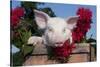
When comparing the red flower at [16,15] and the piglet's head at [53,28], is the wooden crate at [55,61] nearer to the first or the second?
the piglet's head at [53,28]

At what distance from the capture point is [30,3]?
2.22m

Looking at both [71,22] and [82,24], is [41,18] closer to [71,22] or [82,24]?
[71,22]

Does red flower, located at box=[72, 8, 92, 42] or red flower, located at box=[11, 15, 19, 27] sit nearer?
red flower, located at box=[11, 15, 19, 27]

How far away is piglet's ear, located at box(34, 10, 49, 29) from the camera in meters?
2.24

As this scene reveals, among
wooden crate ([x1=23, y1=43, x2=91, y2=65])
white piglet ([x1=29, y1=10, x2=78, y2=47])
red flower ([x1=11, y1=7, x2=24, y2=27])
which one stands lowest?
wooden crate ([x1=23, y1=43, x2=91, y2=65])

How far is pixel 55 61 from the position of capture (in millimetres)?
2312

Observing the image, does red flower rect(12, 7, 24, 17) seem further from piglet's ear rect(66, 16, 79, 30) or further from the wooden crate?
piglet's ear rect(66, 16, 79, 30)

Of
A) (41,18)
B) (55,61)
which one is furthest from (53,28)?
(55,61)

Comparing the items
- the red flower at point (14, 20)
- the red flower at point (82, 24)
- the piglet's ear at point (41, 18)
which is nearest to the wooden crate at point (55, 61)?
the red flower at point (82, 24)

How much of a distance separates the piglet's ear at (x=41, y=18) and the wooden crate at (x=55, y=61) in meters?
0.20

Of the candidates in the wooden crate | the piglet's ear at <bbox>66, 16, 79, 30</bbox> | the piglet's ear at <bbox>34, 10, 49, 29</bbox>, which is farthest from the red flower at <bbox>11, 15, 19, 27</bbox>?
the piglet's ear at <bbox>66, 16, 79, 30</bbox>

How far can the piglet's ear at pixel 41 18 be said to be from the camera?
88.4 inches

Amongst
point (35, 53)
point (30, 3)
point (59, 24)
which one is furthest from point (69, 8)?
point (35, 53)
